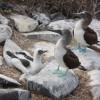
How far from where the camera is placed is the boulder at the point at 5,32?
9946mm

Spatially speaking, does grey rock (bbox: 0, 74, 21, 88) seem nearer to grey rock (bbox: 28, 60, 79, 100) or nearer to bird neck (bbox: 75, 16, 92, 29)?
grey rock (bbox: 28, 60, 79, 100)

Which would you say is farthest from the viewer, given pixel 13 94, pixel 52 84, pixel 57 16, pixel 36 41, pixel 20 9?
pixel 57 16

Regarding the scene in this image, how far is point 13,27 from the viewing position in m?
10.9

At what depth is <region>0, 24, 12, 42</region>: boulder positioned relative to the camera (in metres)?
9.95

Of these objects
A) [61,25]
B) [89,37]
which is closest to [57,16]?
[61,25]

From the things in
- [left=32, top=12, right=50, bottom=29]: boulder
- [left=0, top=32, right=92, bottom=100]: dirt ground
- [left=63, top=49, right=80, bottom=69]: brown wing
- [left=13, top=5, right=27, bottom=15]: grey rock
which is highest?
[left=63, top=49, right=80, bottom=69]: brown wing

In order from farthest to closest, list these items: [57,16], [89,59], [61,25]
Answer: [57,16] < [61,25] < [89,59]

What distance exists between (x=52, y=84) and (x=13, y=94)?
1.16 metres

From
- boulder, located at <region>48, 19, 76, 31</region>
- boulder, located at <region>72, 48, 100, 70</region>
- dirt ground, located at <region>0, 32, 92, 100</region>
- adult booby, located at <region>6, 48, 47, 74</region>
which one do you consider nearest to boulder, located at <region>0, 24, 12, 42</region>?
adult booby, located at <region>6, 48, 47, 74</region>

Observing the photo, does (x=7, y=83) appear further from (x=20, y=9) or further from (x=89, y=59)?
(x=20, y=9)

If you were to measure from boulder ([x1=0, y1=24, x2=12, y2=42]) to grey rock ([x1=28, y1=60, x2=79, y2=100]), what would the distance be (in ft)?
6.38

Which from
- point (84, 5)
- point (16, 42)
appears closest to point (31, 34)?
point (16, 42)

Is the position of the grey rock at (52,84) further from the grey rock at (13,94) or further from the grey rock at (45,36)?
the grey rock at (45,36)

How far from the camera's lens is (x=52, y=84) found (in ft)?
26.2
